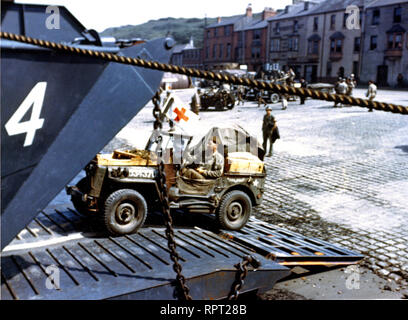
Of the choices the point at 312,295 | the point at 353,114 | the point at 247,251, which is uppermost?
the point at 353,114

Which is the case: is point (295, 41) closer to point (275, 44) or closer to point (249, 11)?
point (275, 44)

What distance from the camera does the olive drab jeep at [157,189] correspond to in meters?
7.22

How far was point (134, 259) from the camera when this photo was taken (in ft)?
19.2

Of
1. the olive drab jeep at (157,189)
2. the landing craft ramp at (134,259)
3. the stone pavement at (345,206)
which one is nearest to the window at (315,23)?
the stone pavement at (345,206)

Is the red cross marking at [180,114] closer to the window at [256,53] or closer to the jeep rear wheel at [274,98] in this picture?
the jeep rear wheel at [274,98]

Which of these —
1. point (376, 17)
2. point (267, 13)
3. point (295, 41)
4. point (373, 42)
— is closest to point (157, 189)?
point (373, 42)

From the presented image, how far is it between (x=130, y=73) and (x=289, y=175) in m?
10.3

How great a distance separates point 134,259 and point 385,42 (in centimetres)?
5386

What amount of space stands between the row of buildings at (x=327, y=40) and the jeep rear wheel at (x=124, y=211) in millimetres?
34151

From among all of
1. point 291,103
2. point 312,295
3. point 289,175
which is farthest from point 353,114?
point 312,295

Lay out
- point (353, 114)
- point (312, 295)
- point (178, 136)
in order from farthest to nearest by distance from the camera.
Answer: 1. point (353, 114)
2. point (178, 136)
3. point (312, 295)

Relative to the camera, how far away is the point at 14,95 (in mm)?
3732

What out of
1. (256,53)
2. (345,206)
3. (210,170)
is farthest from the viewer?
(256,53)
